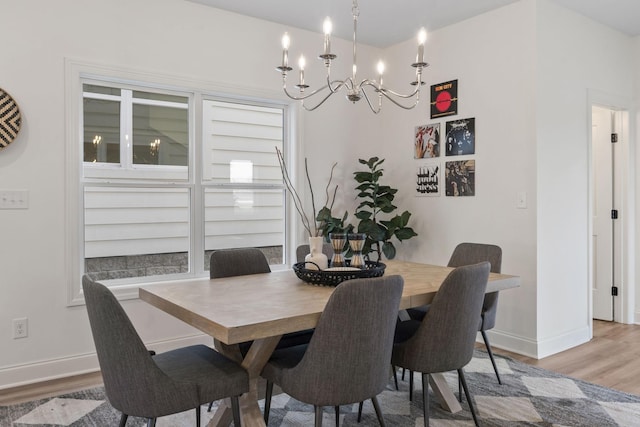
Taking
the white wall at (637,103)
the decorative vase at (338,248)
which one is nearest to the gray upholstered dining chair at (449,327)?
the decorative vase at (338,248)

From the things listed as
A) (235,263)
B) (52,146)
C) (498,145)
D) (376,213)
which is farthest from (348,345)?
(376,213)

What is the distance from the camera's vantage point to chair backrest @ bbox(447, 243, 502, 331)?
2975 millimetres

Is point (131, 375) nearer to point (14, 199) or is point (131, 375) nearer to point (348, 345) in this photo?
point (348, 345)

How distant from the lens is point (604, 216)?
4664 millimetres

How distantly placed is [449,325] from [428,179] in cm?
240

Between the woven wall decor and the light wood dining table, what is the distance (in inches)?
56.9

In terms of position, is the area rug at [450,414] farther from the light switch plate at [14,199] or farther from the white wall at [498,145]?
the light switch plate at [14,199]

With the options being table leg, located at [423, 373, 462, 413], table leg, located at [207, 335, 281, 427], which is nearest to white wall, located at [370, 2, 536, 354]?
table leg, located at [423, 373, 462, 413]

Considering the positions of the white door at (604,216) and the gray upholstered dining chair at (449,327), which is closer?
the gray upholstered dining chair at (449,327)

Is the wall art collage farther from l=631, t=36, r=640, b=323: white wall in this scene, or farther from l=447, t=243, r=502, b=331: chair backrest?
l=631, t=36, r=640, b=323: white wall

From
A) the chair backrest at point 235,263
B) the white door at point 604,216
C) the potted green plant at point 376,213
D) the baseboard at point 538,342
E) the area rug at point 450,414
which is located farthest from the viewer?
the white door at point 604,216

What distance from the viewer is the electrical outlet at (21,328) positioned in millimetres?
3059

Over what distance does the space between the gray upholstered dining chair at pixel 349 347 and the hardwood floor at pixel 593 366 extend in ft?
6.20

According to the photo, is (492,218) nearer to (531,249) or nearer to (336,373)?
(531,249)
